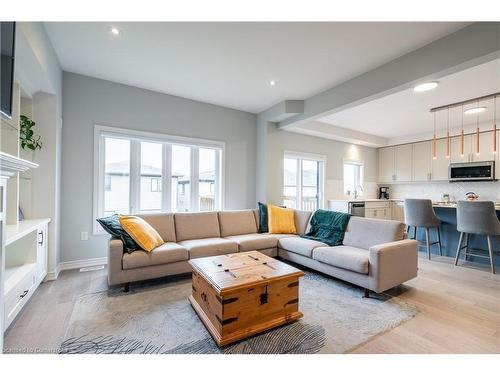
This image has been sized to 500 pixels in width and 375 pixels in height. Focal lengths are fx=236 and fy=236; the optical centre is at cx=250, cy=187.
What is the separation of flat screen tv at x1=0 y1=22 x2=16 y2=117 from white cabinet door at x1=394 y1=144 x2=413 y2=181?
747cm

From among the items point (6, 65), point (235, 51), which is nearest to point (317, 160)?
point (235, 51)

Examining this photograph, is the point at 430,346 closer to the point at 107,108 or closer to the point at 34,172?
the point at 34,172

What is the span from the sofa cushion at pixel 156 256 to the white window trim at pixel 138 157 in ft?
4.02

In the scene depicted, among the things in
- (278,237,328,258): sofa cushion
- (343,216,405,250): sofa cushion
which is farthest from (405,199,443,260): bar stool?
(278,237,328,258): sofa cushion

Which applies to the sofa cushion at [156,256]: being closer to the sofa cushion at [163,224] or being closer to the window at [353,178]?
the sofa cushion at [163,224]

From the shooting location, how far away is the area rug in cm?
164

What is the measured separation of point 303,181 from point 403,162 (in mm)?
3026

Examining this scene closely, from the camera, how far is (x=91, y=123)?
11.0 feet

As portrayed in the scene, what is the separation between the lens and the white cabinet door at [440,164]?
5596 mm

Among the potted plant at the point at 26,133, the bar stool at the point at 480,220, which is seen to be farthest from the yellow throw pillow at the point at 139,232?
the bar stool at the point at 480,220

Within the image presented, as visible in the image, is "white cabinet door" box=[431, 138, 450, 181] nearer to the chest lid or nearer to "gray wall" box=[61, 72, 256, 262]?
"gray wall" box=[61, 72, 256, 262]

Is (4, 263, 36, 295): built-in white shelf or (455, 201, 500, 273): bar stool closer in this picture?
(4, 263, 36, 295): built-in white shelf

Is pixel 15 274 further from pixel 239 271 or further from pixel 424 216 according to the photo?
pixel 424 216
